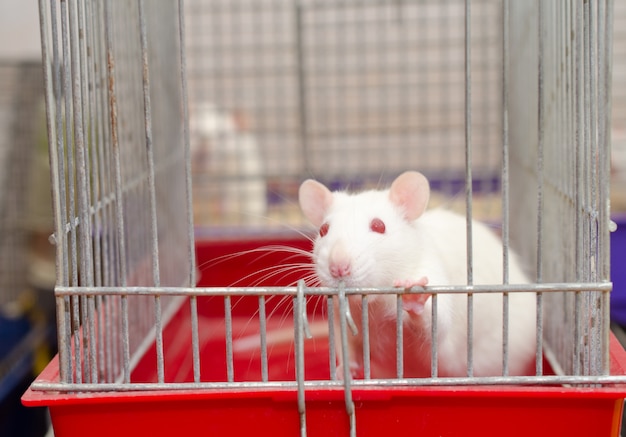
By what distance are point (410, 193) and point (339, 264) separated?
0.67 feet

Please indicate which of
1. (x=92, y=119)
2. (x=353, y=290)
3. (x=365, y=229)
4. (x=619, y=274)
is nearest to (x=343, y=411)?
(x=353, y=290)

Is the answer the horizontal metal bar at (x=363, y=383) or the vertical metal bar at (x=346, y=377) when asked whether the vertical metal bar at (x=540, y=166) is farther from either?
the vertical metal bar at (x=346, y=377)

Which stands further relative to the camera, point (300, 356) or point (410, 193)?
point (410, 193)

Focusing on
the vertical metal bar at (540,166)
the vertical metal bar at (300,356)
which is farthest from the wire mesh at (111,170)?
the vertical metal bar at (540,166)

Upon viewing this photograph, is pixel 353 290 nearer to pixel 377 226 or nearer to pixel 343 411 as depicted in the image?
pixel 343 411

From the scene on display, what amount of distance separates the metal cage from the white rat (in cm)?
9

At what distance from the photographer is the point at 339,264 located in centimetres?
106

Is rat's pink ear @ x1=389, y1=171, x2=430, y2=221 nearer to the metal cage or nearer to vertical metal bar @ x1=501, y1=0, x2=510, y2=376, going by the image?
the metal cage

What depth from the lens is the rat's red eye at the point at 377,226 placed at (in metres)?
1.18

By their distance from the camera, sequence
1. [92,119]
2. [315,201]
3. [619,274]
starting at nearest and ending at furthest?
[92,119], [315,201], [619,274]

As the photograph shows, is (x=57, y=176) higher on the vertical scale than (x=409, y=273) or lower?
higher

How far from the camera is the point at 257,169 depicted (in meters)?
2.71

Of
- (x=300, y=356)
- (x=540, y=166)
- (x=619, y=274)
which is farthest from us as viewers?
(x=619, y=274)

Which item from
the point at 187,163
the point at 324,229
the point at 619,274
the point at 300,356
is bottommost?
the point at 619,274
